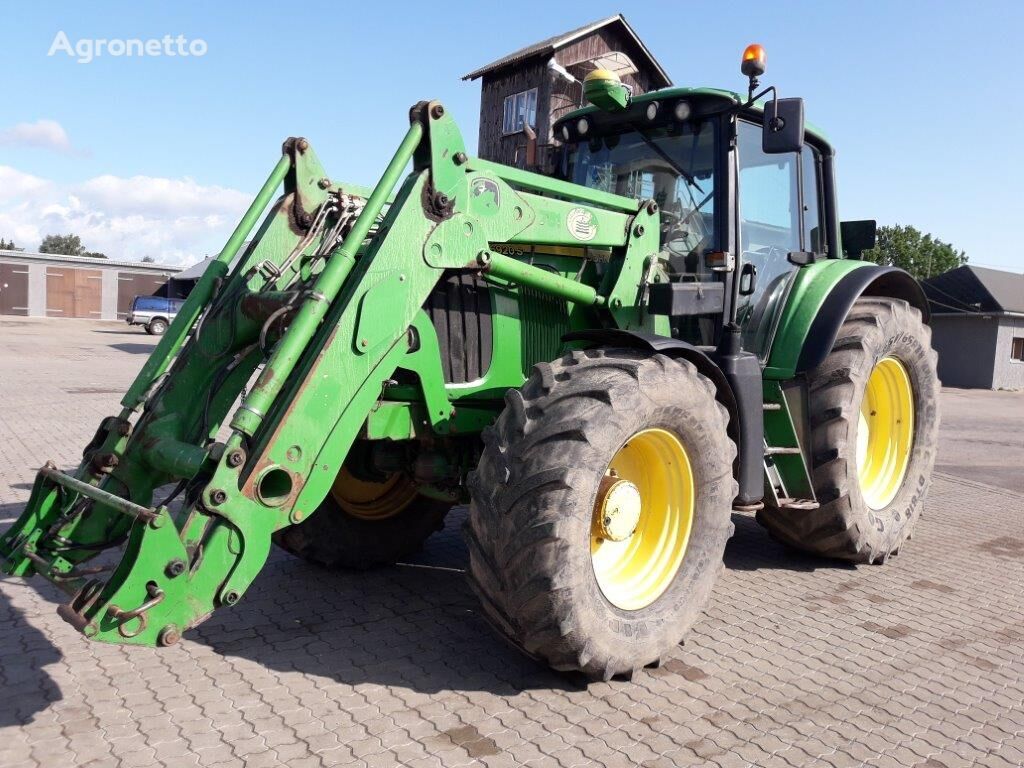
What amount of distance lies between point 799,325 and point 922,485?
5.70 ft

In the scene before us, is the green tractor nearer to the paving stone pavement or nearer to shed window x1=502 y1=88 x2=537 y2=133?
the paving stone pavement

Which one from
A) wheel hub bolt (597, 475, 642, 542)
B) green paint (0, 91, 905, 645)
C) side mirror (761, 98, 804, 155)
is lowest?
wheel hub bolt (597, 475, 642, 542)

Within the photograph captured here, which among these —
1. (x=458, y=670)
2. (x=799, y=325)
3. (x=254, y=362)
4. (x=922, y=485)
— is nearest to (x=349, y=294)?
(x=254, y=362)

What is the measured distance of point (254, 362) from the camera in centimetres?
406

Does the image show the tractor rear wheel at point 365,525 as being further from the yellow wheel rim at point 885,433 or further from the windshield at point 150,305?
the windshield at point 150,305

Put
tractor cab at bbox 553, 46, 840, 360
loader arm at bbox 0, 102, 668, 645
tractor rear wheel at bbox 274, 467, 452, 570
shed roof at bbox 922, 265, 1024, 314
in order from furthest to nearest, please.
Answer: shed roof at bbox 922, 265, 1024, 314
tractor rear wheel at bbox 274, 467, 452, 570
tractor cab at bbox 553, 46, 840, 360
loader arm at bbox 0, 102, 668, 645

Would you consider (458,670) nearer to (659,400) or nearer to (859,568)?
(659,400)

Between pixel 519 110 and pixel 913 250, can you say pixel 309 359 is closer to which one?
pixel 519 110

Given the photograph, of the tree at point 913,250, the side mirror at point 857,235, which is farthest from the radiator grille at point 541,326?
the tree at point 913,250

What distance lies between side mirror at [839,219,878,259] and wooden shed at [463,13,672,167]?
17.3 meters

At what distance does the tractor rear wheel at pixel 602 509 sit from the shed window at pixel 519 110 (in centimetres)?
2085

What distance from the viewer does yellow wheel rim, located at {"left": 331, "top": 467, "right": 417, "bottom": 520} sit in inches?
193

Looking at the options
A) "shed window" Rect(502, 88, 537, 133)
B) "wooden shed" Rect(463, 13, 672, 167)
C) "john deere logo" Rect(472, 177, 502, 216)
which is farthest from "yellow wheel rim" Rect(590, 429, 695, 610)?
"shed window" Rect(502, 88, 537, 133)

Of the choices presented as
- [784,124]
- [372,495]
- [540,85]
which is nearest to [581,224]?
[784,124]
